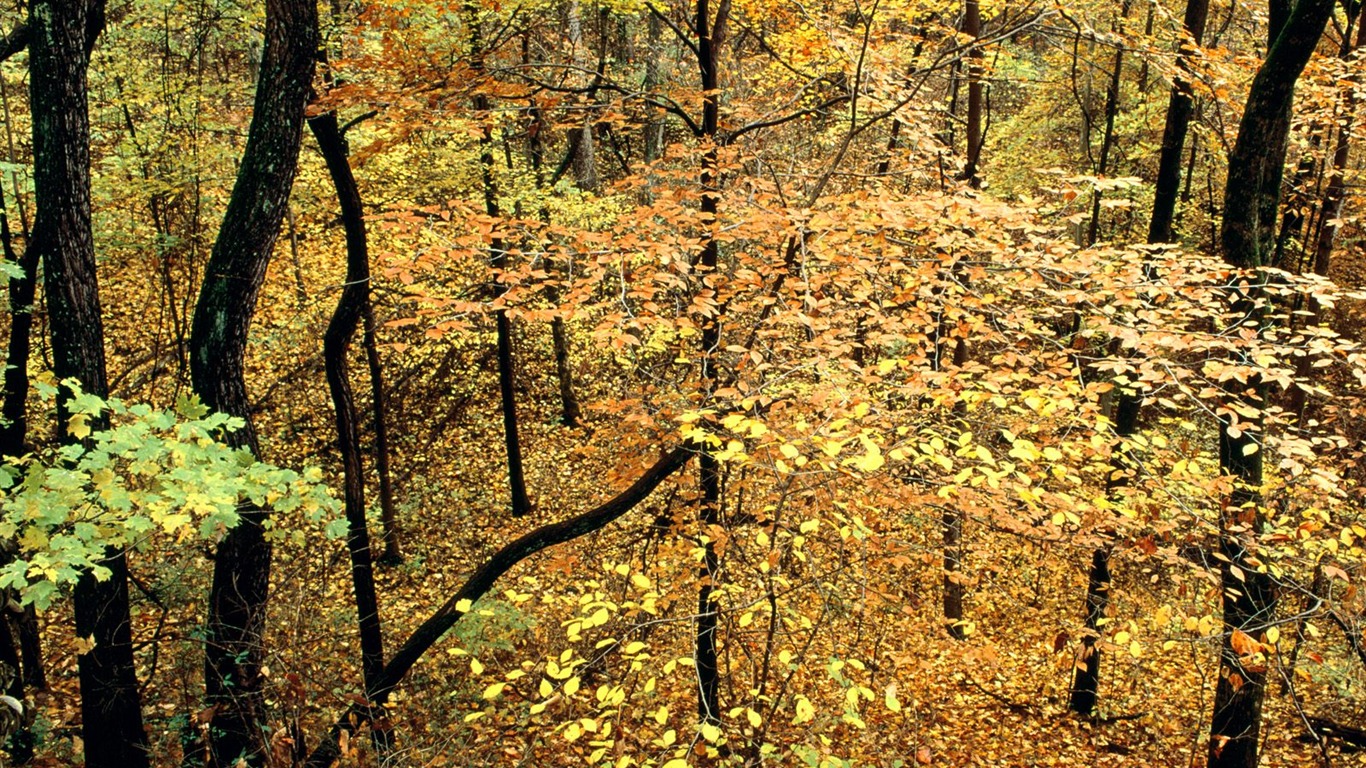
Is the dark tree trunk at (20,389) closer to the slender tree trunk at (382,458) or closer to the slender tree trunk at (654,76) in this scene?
the slender tree trunk at (382,458)

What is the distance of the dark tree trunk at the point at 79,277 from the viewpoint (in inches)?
222

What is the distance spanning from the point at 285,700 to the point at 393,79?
239 inches

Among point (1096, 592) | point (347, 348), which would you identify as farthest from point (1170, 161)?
point (347, 348)

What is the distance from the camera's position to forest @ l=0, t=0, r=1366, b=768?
495 cm

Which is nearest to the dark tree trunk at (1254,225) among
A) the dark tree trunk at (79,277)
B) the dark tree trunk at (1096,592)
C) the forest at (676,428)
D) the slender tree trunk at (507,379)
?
the forest at (676,428)

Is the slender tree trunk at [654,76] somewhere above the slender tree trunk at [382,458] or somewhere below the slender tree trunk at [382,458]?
above

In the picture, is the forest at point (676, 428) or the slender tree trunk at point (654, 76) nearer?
the forest at point (676, 428)

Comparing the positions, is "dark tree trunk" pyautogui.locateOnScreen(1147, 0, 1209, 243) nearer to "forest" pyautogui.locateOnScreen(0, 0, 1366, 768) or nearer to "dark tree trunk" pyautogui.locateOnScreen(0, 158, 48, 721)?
"forest" pyautogui.locateOnScreen(0, 0, 1366, 768)

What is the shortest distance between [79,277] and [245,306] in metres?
1.64

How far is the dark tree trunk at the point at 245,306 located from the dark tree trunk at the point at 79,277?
85cm

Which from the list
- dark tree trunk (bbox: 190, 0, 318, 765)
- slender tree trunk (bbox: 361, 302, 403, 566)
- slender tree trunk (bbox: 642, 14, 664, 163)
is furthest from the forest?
slender tree trunk (bbox: 642, 14, 664, 163)

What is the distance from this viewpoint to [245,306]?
569 centimetres

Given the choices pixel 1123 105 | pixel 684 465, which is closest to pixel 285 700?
pixel 684 465

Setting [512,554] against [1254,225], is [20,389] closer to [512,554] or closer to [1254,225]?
Result: [512,554]
